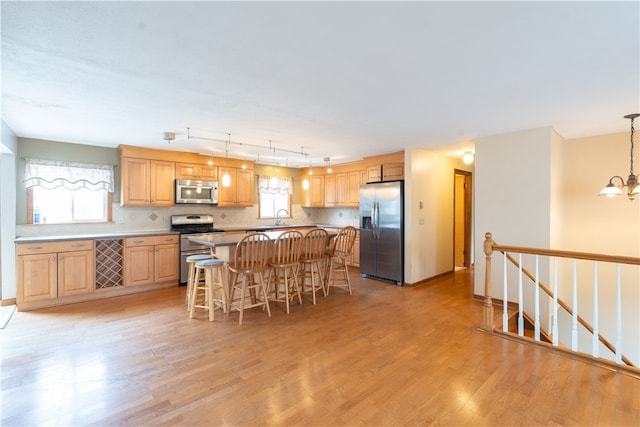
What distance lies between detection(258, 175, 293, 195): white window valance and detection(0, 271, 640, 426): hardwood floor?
3.63 metres

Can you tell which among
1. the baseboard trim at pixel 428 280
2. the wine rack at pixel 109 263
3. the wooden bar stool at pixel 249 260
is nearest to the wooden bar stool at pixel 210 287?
the wooden bar stool at pixel 249 260

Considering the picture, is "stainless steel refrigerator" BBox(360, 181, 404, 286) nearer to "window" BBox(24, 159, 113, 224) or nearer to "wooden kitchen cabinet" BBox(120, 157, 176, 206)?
"wooden kitchen cabinet" BBox(120, 157, 176, 206)

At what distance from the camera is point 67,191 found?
186 inches

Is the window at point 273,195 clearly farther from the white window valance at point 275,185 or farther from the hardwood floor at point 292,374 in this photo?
the hardwood floor at point 292,374

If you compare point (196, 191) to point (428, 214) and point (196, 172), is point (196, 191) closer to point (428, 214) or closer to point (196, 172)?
point (196, 172)

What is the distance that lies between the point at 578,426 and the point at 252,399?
2.07 m

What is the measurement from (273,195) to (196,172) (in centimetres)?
202

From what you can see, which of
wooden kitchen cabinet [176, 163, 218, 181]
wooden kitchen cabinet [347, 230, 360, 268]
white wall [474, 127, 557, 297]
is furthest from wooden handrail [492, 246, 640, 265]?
wooden kitchen cabinet [176, 163, 218, 181]

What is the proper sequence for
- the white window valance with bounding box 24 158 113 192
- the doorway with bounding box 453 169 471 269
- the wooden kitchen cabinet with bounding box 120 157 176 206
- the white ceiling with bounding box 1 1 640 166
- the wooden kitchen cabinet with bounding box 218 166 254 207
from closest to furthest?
the white ceiling with bounding box 1 1 640 166 → the white window valance with bounding box 24 158 113 192 → the wooden kitchen cabinet with bounding box 120 157 176 206 → the wooden kitchen cabinet with bounding box 218 166 254 207 → the doorway with bounding box 453 169 471 269

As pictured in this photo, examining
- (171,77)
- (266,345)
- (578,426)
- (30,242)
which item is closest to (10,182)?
(30,242)

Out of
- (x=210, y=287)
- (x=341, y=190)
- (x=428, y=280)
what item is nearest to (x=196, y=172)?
(x=210, y=287)

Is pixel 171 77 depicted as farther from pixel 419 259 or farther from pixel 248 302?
pixel 419 259

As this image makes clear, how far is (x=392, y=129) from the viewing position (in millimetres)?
3855

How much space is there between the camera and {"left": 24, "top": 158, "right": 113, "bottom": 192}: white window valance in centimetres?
438
